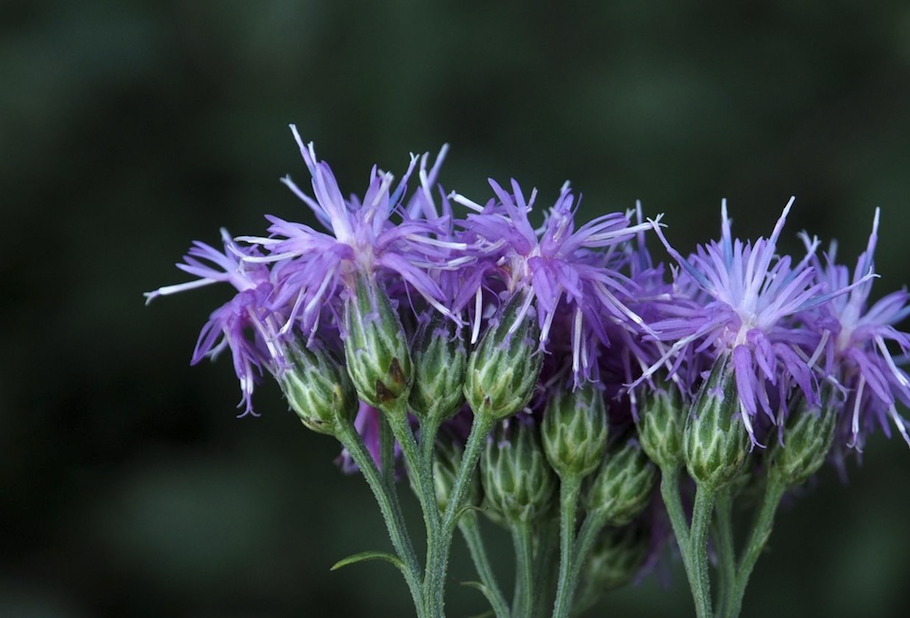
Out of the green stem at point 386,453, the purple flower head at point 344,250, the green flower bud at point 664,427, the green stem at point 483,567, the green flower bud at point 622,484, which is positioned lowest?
the green stem at point 483,567

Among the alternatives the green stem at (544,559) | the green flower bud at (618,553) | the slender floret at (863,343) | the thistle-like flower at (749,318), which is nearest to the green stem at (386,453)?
the green stem at (544,559)

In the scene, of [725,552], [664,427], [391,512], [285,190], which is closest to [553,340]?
[664,427]

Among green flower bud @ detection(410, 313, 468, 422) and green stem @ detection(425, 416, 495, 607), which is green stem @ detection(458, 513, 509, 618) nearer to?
green stem @ detection(425, 416, 495, 607)

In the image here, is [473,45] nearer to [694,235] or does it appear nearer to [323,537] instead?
[694,235]

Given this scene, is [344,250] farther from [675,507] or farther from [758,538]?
[758,538]

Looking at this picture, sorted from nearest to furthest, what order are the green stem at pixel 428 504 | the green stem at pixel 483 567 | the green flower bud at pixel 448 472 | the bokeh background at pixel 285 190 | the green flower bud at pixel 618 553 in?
the green stem at pixel 428 504
the green stem at pixel 483 567
the green flower bud at pixel 448 472
the green flower bud at pixel 618 553
the bokeh background at pixel 285 190

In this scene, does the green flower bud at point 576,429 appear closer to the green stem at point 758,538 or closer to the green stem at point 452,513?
the green stem at point 452,513

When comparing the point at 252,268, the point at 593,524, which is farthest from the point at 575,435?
the point at 252,268
